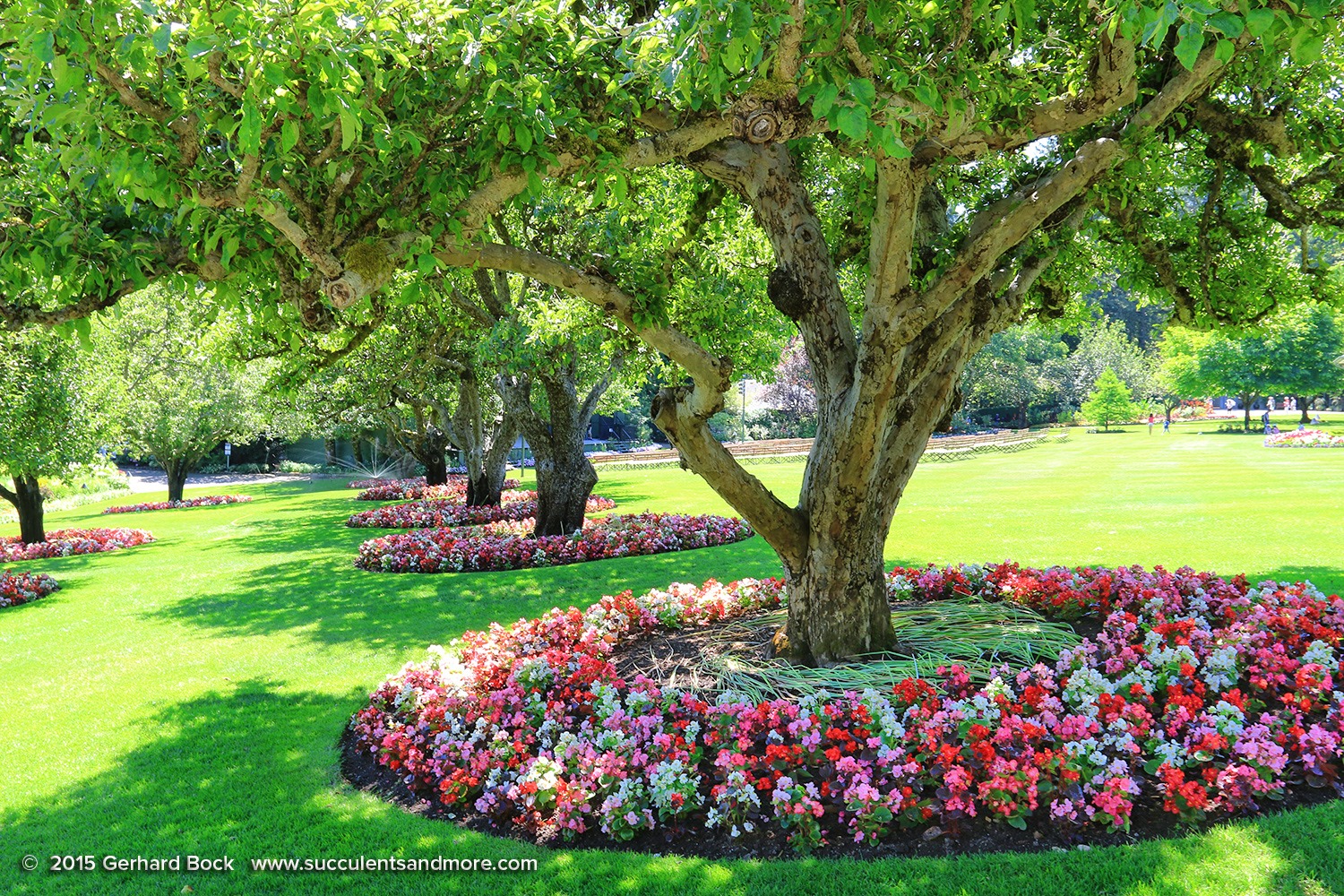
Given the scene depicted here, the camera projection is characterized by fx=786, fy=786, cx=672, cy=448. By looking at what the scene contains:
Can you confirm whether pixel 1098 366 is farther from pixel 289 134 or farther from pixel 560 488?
pixel 289 134

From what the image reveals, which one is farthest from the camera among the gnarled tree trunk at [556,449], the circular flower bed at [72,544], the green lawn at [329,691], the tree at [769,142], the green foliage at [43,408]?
the circular flower bed at [72,544]

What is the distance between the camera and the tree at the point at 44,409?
556 inches

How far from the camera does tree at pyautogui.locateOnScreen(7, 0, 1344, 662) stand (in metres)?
3.28

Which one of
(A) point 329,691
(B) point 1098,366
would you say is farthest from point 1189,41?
(B) point 1098,366

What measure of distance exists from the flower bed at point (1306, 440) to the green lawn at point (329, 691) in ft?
50.6

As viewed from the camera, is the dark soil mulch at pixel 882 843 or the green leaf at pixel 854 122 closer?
the green leaf at pixel 854 122

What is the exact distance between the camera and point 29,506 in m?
18.4

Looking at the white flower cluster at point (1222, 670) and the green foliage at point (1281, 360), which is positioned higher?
the green foliage at point (1281, 360)

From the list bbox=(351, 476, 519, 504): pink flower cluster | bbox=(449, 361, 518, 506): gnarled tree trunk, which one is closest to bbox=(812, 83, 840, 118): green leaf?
bbox=(449, 361, 518, 506): gnarled tree trunk

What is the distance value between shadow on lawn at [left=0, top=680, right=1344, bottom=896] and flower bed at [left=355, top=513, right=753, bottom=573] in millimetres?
7512

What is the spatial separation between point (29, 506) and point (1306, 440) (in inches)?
1753

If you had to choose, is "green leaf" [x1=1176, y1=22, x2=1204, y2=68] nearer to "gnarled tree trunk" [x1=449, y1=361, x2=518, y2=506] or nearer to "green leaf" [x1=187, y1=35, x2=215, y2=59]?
"green leaf" [x1=187, y1=35, x2=215, y2=59]

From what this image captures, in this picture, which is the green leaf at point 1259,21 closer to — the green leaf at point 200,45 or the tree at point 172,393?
the green leaf at point 200,45

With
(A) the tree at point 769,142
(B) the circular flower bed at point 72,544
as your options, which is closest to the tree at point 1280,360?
(A) the tree at point 769,142
